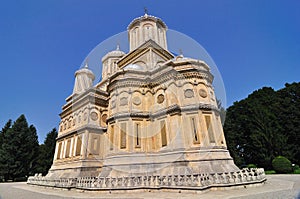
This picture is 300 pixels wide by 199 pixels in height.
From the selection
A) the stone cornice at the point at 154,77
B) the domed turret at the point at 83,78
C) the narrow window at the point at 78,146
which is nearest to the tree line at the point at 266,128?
the stone cornice at the point at 154,77

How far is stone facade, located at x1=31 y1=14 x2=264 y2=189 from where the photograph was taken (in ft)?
41.3

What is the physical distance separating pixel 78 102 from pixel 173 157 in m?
13.3

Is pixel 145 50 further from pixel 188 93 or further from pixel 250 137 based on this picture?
pixel 250 137

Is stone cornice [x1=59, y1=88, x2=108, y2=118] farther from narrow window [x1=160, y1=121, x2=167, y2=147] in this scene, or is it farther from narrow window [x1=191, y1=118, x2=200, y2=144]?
narrow window [x1=191, y1=118, x2=200, y2=144]

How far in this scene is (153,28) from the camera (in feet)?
75.3

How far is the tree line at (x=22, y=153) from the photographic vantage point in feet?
91.5

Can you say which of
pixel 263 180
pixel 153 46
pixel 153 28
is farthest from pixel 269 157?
pixel 153 28

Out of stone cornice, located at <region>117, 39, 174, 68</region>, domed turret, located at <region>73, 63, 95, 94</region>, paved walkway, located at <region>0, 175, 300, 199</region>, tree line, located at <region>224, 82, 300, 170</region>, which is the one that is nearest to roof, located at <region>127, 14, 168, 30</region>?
stone cornice, located at <region>117, 39, 174, 68</region>

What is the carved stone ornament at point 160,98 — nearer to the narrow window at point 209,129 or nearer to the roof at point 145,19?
the narrow window at point 209,129

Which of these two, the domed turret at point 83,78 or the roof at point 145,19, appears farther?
the domed turret at point 83,78

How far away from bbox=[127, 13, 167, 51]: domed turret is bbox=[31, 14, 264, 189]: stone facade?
9.34 ft

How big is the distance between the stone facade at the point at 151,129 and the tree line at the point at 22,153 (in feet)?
42.0

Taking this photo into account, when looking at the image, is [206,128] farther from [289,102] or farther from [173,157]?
[289,102]

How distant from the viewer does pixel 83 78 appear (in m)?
27.5
